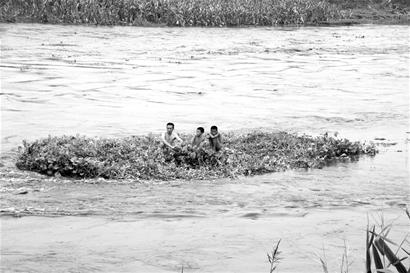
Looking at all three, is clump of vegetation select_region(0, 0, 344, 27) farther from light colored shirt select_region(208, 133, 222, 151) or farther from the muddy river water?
light colored shirt select_region(208, 133, 222, 151)

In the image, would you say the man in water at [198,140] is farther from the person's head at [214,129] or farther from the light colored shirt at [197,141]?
the person's head at [214,129]

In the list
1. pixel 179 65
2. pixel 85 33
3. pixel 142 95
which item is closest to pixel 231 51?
pixel 179 65

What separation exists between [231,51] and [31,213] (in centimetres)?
2223

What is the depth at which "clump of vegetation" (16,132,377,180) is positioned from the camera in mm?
14234

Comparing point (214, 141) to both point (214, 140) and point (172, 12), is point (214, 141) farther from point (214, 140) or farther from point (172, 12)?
point (172, 12)

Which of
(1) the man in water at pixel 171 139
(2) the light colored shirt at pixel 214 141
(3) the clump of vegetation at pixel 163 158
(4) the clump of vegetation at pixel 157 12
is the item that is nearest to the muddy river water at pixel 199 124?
(3) the clump of vegetation at pixel 163 158

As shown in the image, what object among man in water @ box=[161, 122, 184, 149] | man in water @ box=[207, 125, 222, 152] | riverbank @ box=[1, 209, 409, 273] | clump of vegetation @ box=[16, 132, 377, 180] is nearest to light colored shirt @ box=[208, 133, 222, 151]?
man in water @ box=[207, 125, 222, 152]

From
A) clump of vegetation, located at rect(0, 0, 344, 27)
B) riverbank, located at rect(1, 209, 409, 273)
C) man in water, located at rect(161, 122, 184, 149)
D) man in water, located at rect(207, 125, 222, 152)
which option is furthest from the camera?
clump of vegetation, located at rect(0, 0, 344, 27)

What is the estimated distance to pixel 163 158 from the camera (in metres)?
15.0

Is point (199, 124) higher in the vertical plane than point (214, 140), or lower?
lower

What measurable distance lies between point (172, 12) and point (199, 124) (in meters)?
21.7

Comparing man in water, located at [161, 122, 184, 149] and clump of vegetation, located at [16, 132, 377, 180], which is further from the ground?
man in water, located at [161, 122, 184, 149]

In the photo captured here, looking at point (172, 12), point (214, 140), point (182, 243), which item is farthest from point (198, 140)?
point (172, 12)

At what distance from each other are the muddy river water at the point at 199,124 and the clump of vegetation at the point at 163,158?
1.02ft
